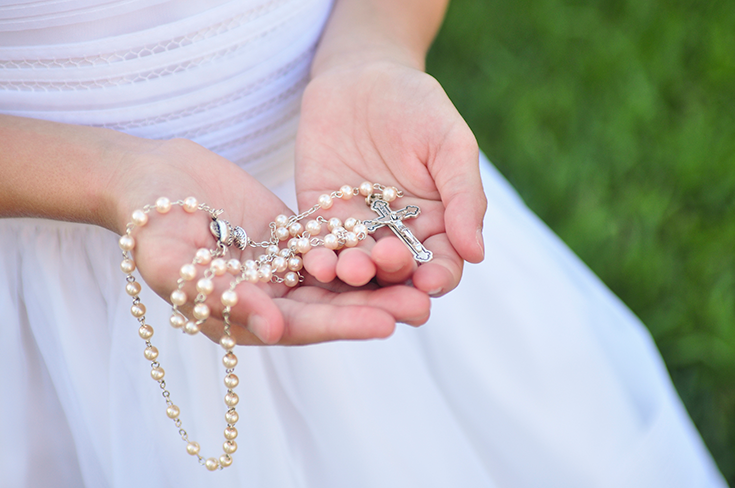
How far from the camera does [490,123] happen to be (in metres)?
3.93

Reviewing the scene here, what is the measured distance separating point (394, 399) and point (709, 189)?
2385mm

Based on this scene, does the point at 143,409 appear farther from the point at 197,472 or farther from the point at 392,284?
the point at 392,284

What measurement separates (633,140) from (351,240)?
101 inches

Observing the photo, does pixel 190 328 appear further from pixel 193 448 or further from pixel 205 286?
pixel 193 448

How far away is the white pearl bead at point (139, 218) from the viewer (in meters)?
1.26

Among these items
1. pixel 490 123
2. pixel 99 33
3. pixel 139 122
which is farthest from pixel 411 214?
pixel 490 123

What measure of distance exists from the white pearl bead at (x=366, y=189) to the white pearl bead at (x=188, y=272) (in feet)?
1.99

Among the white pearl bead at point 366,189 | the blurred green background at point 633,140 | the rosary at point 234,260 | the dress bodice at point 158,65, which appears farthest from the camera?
the blurred green background at point 633,140

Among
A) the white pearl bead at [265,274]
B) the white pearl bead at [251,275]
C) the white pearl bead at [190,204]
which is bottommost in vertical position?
the white pearl bead at [265,274]

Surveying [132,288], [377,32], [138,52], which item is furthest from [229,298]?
[377,32]

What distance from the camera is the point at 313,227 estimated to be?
62.7 inches

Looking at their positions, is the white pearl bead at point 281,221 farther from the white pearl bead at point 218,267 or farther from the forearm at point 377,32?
the forearm at point 377,32

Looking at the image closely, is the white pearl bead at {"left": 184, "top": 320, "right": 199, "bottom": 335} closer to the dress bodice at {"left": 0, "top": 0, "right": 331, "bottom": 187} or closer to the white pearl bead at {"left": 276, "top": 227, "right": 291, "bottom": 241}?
the white pearl bead at {"left": 276, "top": 227, "right": 291, "bottom": 241}

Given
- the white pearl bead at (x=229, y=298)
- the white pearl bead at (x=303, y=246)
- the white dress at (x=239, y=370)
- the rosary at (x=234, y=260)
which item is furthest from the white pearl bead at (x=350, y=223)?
the white pearl bead at (x=229, y=298)
